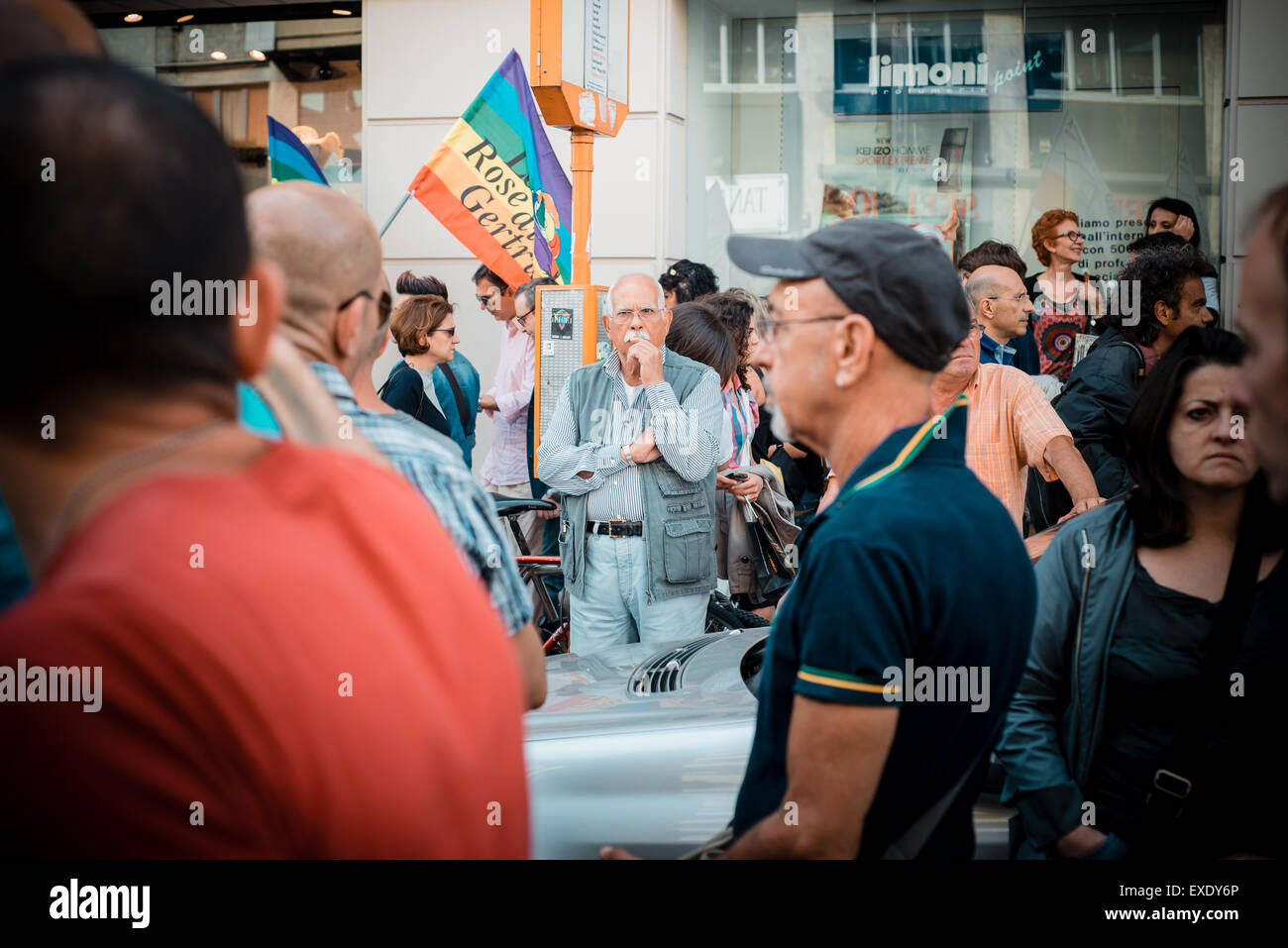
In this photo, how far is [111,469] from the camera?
3.03ft

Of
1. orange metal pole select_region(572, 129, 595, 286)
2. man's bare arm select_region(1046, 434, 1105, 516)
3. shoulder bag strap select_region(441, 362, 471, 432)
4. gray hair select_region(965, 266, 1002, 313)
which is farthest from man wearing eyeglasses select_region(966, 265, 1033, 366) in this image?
shoulder bag strap select_region(441, 362, 471, 432)

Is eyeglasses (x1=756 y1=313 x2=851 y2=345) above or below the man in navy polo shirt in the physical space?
above

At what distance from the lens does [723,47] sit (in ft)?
37.0

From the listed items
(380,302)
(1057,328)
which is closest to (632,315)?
(380,302)

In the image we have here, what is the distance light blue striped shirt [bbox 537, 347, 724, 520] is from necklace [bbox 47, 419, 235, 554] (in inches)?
146

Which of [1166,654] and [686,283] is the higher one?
[686,283]

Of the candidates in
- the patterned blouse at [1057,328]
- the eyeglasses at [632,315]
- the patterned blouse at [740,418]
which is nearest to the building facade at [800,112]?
the patterned blouse at [1057,328]

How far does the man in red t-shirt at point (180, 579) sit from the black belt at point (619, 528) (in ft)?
12.0

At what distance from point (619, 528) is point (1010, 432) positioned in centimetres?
154

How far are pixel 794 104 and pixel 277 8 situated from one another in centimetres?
505

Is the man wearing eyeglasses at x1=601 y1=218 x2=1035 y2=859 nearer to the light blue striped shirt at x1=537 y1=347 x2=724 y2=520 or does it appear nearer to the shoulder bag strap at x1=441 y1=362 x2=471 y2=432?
the light blue striped shirt at x1=537 y1=347 x2=724 y2=520

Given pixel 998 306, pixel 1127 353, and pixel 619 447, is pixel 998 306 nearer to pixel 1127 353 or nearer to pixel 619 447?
pixel 1127 353

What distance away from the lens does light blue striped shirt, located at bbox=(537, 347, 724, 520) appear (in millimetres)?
4664

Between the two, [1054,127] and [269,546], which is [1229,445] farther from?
[1054,127]
